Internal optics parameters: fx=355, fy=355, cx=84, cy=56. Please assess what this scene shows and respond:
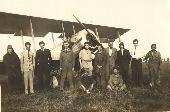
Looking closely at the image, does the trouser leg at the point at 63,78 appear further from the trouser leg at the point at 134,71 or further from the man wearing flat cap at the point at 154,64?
the man wearing flat cap at the point at 154,64

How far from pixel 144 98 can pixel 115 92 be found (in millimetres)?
394

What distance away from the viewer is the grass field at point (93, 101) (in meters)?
3.73

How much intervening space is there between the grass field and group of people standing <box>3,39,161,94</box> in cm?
9

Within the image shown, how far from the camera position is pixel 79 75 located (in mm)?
4133

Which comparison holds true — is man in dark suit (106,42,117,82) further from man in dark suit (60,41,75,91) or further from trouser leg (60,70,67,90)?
trouser leg (60,70,67,90)

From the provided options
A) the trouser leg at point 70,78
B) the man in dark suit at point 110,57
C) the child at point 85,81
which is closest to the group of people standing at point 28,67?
the trouser leg at point 70,78

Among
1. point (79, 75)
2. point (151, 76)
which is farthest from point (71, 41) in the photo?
point (151, 76)

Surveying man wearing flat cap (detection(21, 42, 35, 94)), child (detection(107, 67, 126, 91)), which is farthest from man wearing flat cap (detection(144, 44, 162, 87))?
man wearing flat cap (detection(21, 42, 35, 94))

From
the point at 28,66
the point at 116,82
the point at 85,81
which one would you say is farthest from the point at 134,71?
the point at 28,66

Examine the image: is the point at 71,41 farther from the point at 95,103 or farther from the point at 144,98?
the point at 144,98

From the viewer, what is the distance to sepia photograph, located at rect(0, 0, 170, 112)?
3.78 meters

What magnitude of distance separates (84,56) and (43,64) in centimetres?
54

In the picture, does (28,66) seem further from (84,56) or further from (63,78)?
(84,56)

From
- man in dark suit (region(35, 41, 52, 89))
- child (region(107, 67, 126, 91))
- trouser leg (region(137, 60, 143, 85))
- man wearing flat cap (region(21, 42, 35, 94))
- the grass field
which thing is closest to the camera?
the grass field
